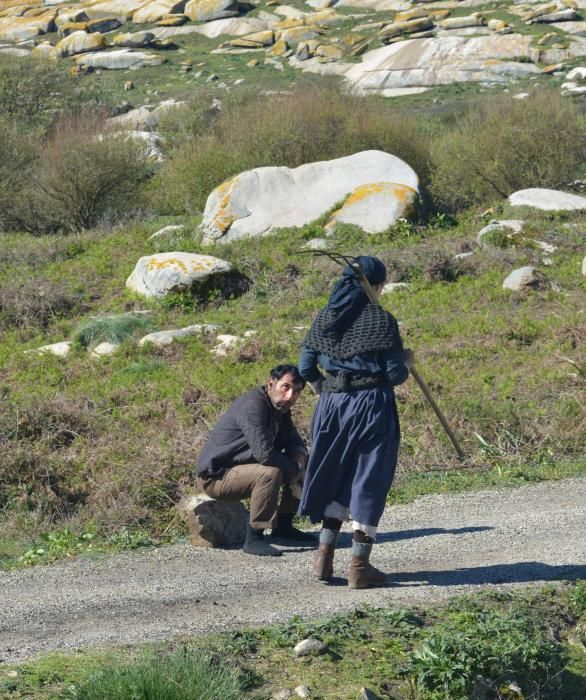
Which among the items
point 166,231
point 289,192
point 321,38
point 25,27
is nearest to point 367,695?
point 166,231

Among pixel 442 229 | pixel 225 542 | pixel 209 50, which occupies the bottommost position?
pixel 209 50

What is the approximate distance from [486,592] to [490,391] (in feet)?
18.6

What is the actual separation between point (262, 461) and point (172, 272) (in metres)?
9.39

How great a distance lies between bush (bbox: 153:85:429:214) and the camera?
72.1 ft

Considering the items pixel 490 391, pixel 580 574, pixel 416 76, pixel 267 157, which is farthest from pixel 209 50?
pixel 580 574

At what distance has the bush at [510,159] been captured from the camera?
2133 centimetres

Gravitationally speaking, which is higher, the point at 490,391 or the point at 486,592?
the point at 486,592

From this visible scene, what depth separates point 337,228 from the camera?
18156 millimetres

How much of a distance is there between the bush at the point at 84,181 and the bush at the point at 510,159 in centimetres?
633

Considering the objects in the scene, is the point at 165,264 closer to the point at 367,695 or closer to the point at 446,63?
the point at 367,695

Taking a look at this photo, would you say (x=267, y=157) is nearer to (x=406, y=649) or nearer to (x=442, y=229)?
(x=442, y=229)

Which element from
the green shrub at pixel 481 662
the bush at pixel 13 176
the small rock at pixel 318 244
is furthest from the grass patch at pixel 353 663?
the bush at pixel 13 176

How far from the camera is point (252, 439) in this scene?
7.22m

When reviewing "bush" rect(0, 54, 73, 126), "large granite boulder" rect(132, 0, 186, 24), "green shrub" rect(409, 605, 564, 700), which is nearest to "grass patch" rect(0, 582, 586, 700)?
"green shrub" rect(409, 605, 564, 700)
